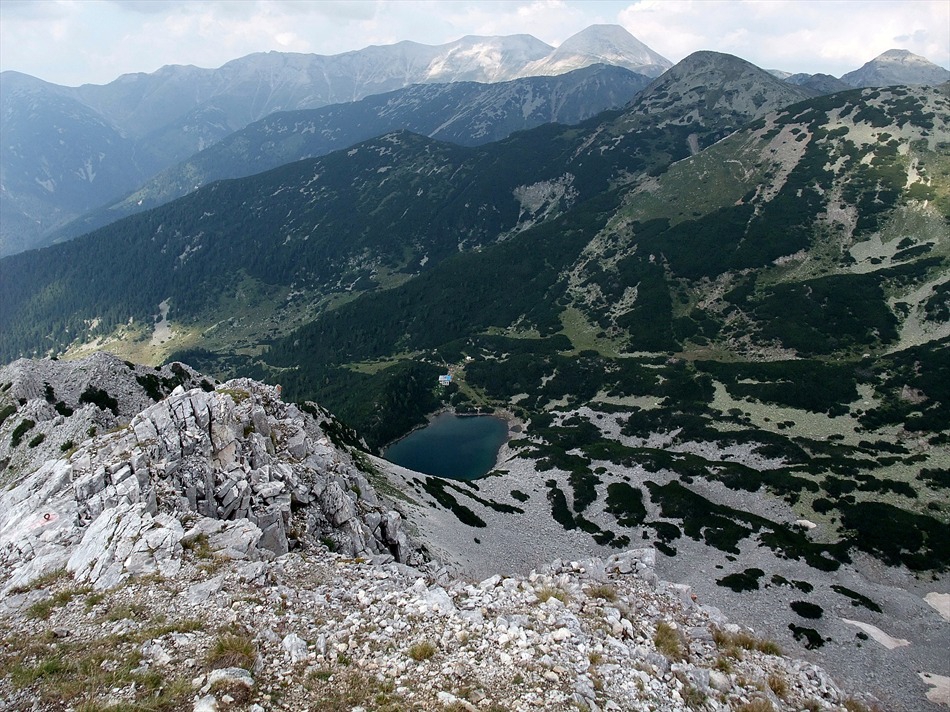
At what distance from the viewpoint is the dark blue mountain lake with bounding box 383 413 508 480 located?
131850 millimetres

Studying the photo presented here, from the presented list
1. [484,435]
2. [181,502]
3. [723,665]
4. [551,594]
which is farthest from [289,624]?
[484,435]

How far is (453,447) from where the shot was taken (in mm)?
145000

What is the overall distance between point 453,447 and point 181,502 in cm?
12137

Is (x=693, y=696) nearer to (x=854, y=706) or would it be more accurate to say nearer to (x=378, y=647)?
(x=854, y=706)

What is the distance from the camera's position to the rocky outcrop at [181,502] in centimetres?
2166

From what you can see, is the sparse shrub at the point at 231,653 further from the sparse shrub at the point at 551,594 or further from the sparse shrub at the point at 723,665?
the sparse shrub at the point at 723,665

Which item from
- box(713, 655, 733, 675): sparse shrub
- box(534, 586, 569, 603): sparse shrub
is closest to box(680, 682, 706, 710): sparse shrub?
box(713, 655, 733, 675): sparse shrub

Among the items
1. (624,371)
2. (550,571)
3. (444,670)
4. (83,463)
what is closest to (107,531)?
(83,463)

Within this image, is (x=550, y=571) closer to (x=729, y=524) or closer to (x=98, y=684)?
(x=98, y=684)

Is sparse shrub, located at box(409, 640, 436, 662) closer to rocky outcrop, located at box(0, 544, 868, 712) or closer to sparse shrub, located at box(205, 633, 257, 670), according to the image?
rocky outcrop, located at box(0, 544, 868, 712)

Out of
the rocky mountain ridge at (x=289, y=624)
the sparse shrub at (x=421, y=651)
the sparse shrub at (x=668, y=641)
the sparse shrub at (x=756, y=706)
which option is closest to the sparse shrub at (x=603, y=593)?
the rocky mountain ridge at (x=289, y=624)

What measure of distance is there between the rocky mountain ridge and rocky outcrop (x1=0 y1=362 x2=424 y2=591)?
12 cm

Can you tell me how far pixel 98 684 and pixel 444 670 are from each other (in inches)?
364

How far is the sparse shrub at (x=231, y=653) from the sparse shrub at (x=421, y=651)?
4.57m
